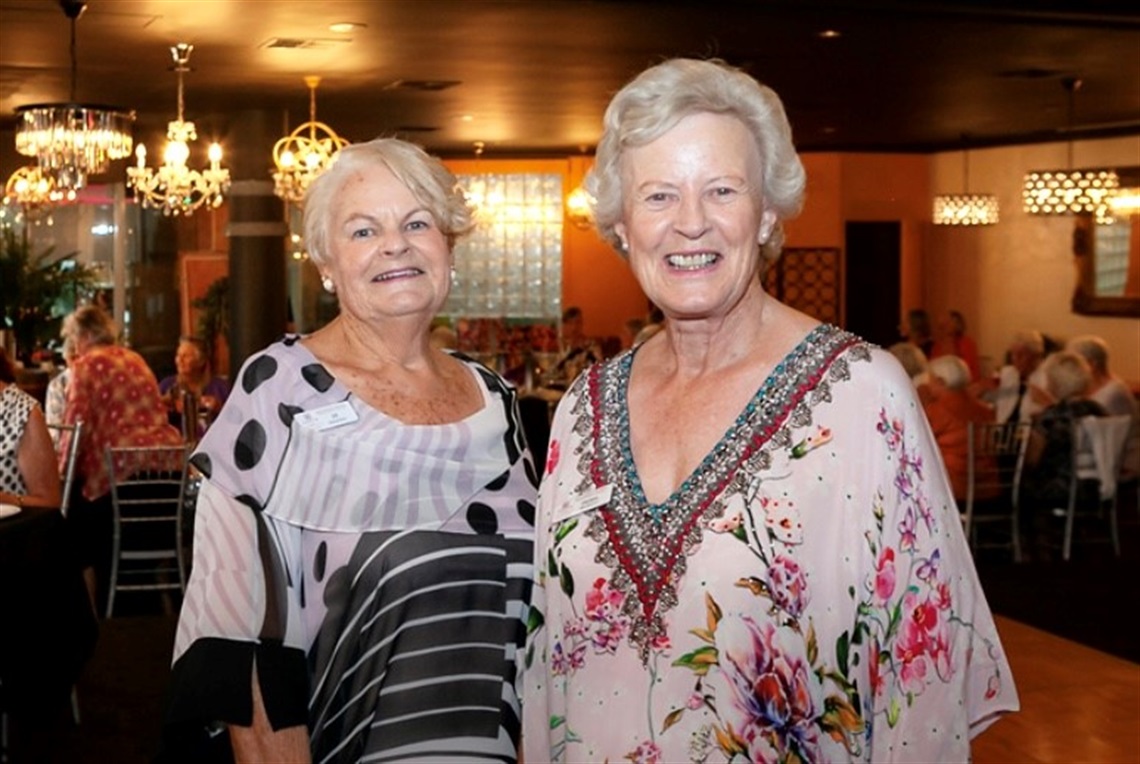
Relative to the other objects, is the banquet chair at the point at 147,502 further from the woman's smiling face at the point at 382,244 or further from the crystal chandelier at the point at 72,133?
the woman's smiling face at the point at 382,244

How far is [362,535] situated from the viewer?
95.9 inches

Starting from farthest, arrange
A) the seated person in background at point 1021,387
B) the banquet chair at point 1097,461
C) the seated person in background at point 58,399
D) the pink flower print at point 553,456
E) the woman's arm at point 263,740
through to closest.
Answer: the seated person in background at point 1021,387 → the banquet chair at point 1097,461 → the seated person in background at point 58,399 → the woman's arm at point 263,740 → the pink flower print at point 553,456

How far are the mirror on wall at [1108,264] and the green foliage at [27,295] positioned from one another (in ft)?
29.0

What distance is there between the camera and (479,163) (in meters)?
18.0

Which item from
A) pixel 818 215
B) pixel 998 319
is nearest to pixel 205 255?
pixel 818 215

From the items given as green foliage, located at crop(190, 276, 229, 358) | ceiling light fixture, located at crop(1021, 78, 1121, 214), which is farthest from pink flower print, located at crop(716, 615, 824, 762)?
green foliage, located at crop(190, 276, 229, 358)

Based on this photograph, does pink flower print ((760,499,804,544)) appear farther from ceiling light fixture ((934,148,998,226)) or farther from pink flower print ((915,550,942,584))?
ceiling light fixture ((934,148,998,226))

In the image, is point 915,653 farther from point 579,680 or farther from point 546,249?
point 546,249

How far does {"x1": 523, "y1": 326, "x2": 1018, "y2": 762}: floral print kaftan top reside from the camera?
196 centimetres

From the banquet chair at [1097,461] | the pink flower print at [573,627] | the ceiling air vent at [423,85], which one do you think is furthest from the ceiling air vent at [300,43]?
the pink flower print at [573,627]

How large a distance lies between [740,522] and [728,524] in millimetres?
15

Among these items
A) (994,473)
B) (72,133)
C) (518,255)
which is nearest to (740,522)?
(72,133)

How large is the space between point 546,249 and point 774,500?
54.4ft

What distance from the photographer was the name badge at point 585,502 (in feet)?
7.06
